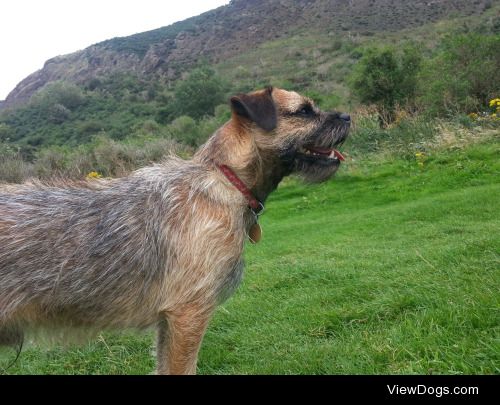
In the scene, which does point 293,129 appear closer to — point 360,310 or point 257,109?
point 257,109

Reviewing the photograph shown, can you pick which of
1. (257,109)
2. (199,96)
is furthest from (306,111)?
(199,96)

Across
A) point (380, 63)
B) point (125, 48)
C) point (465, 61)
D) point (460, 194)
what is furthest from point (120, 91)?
point (460, 194)

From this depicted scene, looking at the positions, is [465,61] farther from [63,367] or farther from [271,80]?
[271,80]

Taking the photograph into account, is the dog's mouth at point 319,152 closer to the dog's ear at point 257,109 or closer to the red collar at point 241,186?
the dog's ear at point 257,109

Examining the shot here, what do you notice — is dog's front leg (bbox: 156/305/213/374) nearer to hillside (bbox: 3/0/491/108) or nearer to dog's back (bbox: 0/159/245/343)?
dog's back (bbox: 0/159/245/343)

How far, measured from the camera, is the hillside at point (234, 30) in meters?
61.8

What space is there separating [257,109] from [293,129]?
361 millimetres

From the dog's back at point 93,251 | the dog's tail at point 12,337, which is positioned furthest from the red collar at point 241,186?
the dog's tail at point 12,337

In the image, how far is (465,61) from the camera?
21453 millimetres

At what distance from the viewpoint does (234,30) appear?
85812 millimetres

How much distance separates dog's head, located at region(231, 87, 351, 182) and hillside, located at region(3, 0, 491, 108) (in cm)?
6016

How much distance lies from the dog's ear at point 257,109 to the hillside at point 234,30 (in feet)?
199

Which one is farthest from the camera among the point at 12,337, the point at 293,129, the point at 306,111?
the point at 306,111

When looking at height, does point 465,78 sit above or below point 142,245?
below
